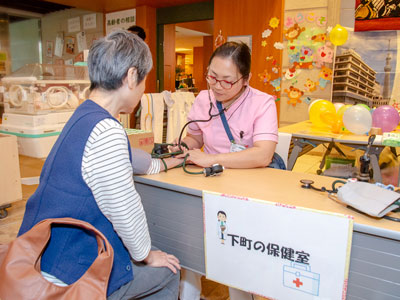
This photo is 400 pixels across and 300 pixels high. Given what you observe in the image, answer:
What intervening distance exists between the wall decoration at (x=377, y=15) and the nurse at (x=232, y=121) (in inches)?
152

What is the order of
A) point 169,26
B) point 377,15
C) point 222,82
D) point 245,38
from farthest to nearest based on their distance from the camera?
point 169,26 < point 377,15 < point 245,38 < point 222,82

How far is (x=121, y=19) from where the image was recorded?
5504 mm

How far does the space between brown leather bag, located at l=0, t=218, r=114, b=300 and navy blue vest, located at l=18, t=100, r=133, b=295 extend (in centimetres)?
6

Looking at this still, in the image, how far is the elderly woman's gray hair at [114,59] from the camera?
100 cm

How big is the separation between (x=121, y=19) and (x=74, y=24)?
131 centimetres

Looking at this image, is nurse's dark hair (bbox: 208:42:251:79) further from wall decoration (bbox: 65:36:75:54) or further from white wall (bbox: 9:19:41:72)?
white wall (bbox: 9:19:41:72)

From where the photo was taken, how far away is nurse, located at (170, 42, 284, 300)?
1.50 m

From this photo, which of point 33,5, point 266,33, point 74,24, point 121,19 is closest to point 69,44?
point 74,24

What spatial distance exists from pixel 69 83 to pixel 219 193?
8.43ft

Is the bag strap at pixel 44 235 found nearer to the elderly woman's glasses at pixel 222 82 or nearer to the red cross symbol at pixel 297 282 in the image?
the red cross symbol at pixel 297 282

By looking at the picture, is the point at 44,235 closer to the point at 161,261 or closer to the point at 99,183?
the point at 99,183

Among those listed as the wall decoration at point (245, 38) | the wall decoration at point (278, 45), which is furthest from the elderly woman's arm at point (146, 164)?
the wall decoration at point (245, 38)

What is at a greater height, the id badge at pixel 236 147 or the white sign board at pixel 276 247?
the id badge at pixel 236 147

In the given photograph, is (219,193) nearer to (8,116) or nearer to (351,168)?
(351,168)
